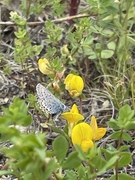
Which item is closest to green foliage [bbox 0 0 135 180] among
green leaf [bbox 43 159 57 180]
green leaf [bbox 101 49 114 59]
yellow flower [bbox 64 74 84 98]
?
green leaf [bbox 101 49 114 59]

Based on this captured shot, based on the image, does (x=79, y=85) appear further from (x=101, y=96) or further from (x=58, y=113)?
(x=101, y=96)

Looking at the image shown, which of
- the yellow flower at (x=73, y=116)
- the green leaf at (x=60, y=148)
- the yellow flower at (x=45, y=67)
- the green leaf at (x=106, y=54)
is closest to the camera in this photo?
the green leaf at (x=60, y=148)

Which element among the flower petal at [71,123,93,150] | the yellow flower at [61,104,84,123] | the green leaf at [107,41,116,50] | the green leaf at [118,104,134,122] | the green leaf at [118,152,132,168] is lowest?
the green leaf at [118,152,132,168]

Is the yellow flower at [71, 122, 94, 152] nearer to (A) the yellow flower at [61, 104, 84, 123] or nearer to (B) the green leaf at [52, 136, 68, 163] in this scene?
(A) the yellow flower at [61, 104, 84, 123]

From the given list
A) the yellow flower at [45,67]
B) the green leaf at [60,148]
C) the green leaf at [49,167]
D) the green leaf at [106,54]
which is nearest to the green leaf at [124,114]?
the green leaf at [60,148]

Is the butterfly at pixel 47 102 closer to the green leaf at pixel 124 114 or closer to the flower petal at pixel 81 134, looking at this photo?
the flower petal at pixel 81 134

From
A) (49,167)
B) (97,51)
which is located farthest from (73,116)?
(97,51)

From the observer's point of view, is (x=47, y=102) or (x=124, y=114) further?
(x=47, y=102)

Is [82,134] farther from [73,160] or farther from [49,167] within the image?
[49,167]
